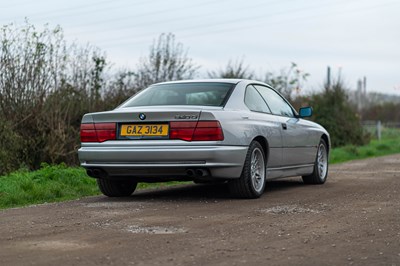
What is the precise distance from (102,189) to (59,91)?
16.8 ft

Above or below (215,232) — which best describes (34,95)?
above

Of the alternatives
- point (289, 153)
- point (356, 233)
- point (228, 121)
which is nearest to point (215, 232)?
point (356, 233)

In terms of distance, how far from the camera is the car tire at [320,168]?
38.2ft

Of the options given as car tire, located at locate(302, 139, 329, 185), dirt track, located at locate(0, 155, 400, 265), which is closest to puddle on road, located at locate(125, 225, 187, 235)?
dirt track, located at locate(0, 155, 400, 265)

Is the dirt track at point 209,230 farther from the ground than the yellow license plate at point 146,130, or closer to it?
A: closer to it

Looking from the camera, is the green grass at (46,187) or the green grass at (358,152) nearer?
the green grass at (46,187)

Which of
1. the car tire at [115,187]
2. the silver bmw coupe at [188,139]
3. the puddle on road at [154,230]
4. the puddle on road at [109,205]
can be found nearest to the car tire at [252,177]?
the silver bmw coupe at [188,139]

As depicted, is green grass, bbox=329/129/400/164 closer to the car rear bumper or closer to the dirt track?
the dirt track

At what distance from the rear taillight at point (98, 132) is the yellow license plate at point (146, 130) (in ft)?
0.49

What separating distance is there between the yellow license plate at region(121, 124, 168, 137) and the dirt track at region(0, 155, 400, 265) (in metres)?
0.80

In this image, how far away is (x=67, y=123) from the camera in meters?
14.5

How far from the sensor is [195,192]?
1040cm

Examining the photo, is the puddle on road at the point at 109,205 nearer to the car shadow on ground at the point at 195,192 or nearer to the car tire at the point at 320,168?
the car shadow on ground at the point at 195,192

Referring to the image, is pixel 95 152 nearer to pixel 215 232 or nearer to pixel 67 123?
pixel 215 232
